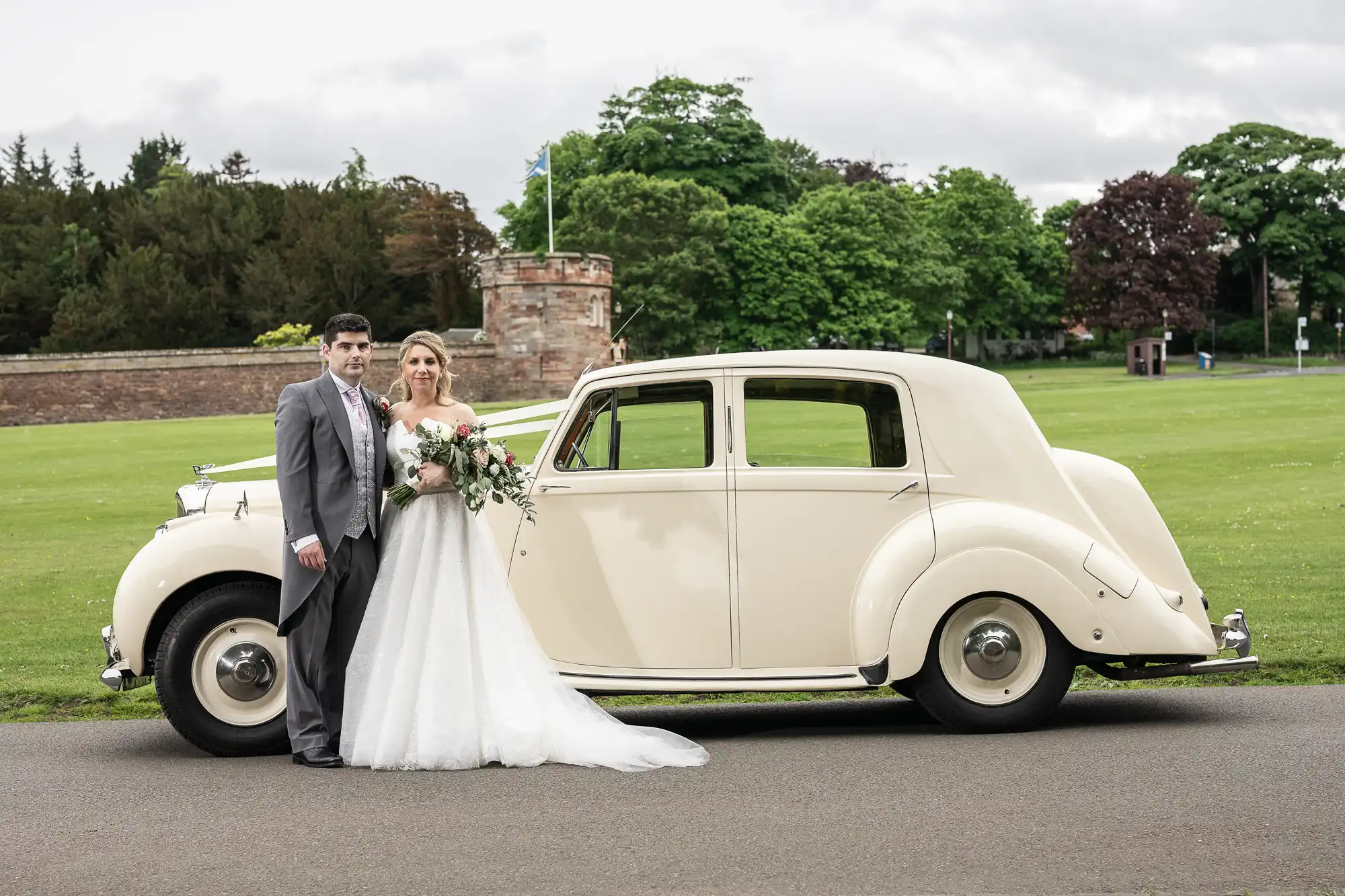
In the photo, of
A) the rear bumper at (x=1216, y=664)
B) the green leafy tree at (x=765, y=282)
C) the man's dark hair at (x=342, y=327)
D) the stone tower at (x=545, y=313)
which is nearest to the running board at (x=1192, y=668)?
the rear bumper at (x=1216, y=664)

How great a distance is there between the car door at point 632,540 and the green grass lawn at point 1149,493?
0.27 m

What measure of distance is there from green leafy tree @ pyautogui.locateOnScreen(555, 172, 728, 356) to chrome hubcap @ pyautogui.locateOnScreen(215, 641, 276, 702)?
57156mm

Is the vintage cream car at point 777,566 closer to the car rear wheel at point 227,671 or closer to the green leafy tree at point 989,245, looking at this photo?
the car rear wheel at point 227,671

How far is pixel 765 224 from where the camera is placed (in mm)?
65875

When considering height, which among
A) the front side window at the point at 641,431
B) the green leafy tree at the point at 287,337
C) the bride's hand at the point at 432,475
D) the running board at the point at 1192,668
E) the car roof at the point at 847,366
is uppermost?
the green leafy tree at the point at 287,337

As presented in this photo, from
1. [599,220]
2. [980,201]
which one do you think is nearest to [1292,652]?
[599,220]

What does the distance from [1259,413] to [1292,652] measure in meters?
28.6

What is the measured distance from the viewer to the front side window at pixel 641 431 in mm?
6473

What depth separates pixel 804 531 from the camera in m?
6.29

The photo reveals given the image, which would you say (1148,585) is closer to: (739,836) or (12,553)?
(739,836)

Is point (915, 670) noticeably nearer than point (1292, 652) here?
Yes

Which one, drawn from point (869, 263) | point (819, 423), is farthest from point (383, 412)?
point (869, 263)

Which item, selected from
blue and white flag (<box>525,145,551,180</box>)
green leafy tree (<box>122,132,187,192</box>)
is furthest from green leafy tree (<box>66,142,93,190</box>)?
blue and white flag (<box>525,145,551,180</box>)

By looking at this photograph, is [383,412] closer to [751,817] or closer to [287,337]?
[751,817]
